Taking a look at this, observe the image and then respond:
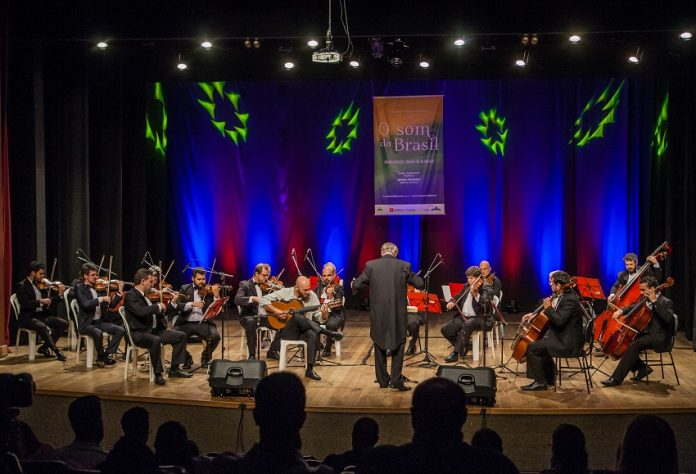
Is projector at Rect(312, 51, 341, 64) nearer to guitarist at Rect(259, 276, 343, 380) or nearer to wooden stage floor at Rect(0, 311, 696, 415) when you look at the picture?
guitarist at Rect(259, 276, 343, 380)

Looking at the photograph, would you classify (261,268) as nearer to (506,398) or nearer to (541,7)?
(506,398)

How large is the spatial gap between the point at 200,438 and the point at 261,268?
288 centimetres

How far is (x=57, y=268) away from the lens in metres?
11.3

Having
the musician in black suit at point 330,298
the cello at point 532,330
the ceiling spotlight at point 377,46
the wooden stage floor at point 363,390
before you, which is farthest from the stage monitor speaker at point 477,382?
the ceiling spotlight at point 377,46

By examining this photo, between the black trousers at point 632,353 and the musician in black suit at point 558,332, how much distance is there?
594 mm

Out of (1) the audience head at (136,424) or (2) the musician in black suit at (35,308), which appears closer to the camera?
(1) the audience head at (136,424)

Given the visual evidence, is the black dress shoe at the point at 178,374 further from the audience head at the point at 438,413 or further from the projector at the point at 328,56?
the audience head at the point at 438,413

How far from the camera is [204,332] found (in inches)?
351

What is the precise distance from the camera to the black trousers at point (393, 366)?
25.7 ft

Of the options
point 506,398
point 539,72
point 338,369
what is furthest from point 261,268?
point 539,72

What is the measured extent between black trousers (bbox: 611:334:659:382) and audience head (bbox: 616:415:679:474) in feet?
18.2

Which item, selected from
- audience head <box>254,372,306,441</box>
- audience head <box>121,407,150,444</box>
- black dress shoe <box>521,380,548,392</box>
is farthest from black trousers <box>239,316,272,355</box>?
audience head <box>254,372,306,441</box>

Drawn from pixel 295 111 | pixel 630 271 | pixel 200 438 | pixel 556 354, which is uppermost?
pixel 295 111

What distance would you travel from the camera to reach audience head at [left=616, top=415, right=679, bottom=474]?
2.62 metres
